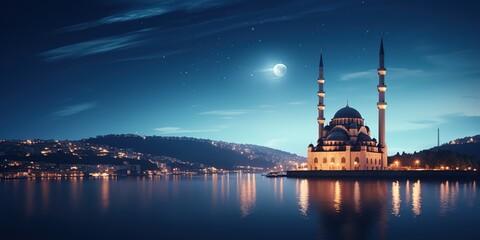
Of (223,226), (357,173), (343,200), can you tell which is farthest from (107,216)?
(357,173)


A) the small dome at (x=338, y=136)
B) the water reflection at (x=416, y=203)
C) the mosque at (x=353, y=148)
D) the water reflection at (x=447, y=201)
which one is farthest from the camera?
the small dome at (x=338, y=136)

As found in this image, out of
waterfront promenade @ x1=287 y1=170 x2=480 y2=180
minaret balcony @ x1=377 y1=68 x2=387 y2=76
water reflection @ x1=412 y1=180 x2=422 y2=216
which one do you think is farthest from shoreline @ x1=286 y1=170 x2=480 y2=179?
water reflection @ x1=412 y1=180 x2=422 y2=216

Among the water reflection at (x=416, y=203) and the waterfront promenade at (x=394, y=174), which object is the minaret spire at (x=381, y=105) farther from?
the water reflection at (x=416, y=203)

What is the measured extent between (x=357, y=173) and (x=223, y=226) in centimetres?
7389

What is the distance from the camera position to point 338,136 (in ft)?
386

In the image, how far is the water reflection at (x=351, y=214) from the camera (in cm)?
3494

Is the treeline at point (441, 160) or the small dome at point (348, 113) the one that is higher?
the small dome at point (348, 113)

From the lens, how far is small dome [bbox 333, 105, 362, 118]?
126688 mm

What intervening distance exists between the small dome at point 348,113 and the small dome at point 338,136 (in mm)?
7516

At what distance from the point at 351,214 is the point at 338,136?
74.0 metres

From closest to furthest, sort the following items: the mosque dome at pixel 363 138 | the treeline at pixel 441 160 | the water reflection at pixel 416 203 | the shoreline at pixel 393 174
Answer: the water reflection at pixel 416 203 → the shoreline at pixel 393 174 → the treeline at pixel 441 160 → the mosque dome at pixel 363 138

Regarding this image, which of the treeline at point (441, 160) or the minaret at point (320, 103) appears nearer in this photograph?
the treeline at point (441, 160)

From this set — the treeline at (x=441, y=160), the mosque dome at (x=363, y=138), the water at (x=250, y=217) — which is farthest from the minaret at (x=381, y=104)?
the water at (x=250, y=217)

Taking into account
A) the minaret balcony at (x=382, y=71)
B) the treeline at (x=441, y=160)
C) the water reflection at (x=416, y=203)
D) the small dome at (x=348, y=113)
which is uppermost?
the minaret balcony at (x=382, y=71)
